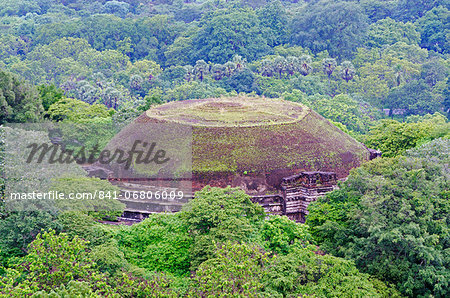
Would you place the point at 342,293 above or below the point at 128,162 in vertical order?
below

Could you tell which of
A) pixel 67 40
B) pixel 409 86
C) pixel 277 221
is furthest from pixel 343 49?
pixel 277 221

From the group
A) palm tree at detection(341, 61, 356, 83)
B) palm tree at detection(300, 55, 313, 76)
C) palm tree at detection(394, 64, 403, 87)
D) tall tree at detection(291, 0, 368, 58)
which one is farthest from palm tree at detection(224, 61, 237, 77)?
palm tree at detection(394, 64, 403, 87)

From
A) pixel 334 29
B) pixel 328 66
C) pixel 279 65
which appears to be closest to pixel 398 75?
pixel 328 66

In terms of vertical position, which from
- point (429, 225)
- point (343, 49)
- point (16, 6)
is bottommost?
point (429, 225)

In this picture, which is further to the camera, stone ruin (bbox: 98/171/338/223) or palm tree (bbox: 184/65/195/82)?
palm tree (bbox: 184/65/195/82)

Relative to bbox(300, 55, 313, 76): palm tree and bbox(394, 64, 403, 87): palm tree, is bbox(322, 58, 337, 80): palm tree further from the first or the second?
bbox(394, 64, 403, 87): palm tree

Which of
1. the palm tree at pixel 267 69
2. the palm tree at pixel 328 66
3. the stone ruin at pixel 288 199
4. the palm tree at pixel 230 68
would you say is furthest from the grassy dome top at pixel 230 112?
the palm tree at pixel 328 66

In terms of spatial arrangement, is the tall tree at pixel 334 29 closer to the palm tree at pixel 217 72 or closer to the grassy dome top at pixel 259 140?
the palm tree at pixel 217 72

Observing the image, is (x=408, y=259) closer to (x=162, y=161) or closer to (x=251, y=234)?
(x=251, y=234)
